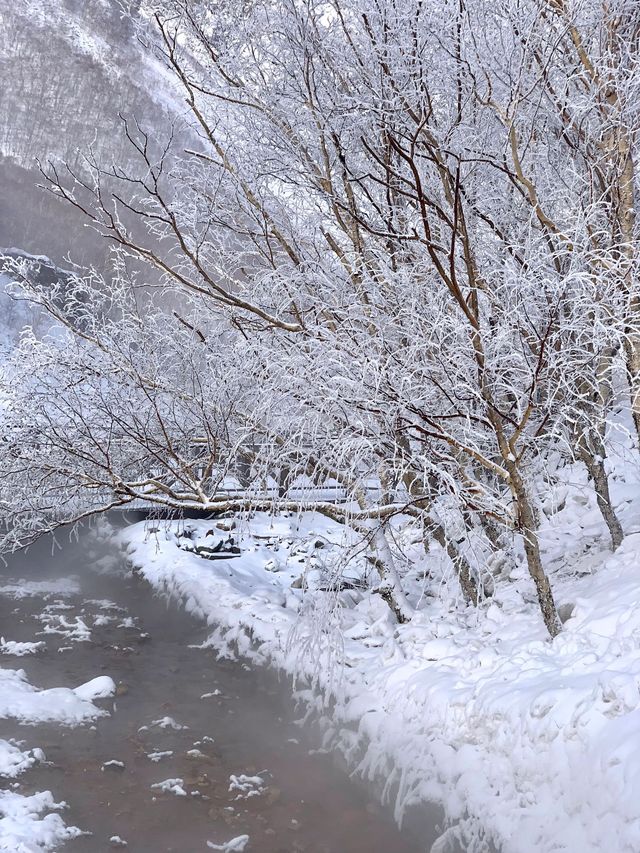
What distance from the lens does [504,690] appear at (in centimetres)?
418

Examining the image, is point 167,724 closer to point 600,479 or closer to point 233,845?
point 233,845

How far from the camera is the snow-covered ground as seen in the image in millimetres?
4320

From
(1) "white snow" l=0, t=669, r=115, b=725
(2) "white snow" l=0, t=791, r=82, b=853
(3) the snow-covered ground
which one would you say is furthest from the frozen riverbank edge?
(2) "white snow" l=0, t=791, r=82, b=853

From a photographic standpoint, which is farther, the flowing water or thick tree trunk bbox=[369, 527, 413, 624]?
thick tree trunk bbox=[369, 527, 413, 624]

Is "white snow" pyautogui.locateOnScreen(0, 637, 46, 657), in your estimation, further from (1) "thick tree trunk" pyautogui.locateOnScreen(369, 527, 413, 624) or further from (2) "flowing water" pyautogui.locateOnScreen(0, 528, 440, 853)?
(1) "thick tree trunk" pyautogui.locateOnScreen(369, 527, 413, 624)

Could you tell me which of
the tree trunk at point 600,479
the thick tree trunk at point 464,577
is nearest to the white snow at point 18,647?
the thick tree trunk at point 464,577

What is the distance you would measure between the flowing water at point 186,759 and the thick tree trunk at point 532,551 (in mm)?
1616

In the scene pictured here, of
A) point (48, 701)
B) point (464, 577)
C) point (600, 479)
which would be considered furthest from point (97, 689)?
point (600, 479)

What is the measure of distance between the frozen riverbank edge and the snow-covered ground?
5.84 ft

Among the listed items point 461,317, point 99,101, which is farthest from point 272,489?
point 99,101

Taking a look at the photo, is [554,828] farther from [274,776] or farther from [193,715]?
[193,715]

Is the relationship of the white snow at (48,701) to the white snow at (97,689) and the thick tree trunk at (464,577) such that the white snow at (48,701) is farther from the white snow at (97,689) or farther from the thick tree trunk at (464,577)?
the thick tree trunk at (464,577)

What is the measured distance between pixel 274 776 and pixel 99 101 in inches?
2144

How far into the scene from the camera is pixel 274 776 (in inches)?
208
